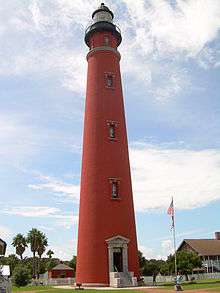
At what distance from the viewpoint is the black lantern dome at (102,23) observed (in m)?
37.7

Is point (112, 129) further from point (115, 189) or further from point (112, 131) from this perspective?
point (115, 189)

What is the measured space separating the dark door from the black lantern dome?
61.9 ft

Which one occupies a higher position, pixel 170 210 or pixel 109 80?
pixel 109 80

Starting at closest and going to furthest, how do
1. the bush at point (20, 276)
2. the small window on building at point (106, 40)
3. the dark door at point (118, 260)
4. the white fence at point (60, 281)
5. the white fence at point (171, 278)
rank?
the dark door at point (118, 260)
the small window on building at point (106, 40)
the bush at point (20, 276)
the white fence at point (171, 278)
the white fence at point (60, 281)

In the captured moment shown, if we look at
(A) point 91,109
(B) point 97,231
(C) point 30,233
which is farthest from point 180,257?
(C) point 30,233

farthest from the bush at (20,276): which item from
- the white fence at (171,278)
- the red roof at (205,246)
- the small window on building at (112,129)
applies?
the red roof at (205,246)

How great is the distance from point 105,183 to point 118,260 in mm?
6145

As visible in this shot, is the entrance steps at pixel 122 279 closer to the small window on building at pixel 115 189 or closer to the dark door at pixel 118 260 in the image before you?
the dark door at pixel 118 260

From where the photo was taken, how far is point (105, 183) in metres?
33.8

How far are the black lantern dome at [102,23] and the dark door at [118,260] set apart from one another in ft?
61.9

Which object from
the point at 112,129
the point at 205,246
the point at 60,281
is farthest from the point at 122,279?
the point at 205,246

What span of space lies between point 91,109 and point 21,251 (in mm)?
41176

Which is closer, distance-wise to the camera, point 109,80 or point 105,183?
point 105,183

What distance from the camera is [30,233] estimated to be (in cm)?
6662
